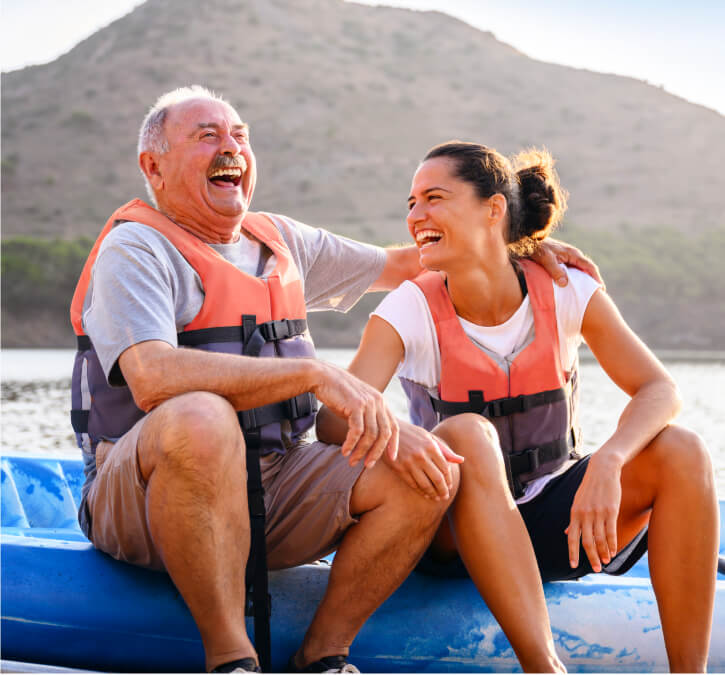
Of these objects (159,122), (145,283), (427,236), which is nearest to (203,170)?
(159,122)

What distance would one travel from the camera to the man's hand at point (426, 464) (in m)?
1.81

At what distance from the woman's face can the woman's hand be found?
0.67 meters

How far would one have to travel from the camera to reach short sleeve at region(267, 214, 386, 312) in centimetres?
253

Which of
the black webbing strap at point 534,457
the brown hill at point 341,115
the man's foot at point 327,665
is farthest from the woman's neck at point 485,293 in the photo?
the brown hill at point 341,115

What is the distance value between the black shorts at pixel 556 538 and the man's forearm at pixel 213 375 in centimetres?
64

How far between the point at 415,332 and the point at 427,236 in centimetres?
27

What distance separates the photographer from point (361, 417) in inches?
70.8

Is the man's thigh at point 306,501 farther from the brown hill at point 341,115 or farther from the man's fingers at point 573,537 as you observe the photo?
the brown hill at point 341,115

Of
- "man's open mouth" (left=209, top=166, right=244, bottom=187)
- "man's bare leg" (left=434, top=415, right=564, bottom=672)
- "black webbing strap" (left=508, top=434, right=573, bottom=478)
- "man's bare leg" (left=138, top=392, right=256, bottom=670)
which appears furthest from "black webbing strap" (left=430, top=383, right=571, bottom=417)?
"man's open mouth" (left=209, top=166, right=244, bottom=187)

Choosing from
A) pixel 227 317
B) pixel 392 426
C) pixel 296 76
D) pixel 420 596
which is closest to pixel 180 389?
pixel 227 317

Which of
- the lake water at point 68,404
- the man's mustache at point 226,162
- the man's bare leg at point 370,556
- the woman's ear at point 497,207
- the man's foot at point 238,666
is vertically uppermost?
the man's mustache at point 226,162

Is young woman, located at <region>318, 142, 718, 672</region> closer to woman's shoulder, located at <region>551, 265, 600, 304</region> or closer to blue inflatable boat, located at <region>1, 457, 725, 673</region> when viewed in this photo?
woman's shoulder, located at <region>551, 265, 600, 304</region>

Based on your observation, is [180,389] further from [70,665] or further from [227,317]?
[70,665]

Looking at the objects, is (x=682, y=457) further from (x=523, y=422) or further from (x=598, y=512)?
(x=523, y=422)
